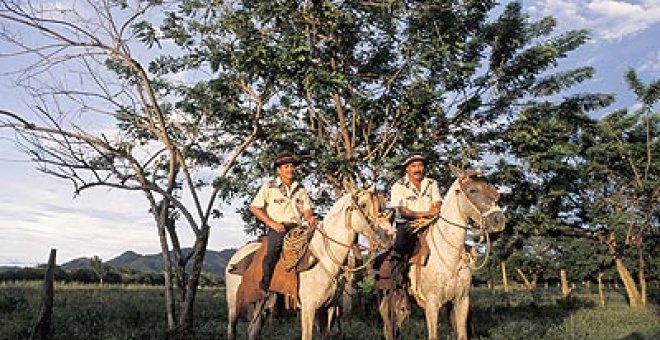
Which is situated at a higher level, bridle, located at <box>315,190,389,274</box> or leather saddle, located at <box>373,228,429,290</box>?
bridle, located at <box>315,190,389,274</box>

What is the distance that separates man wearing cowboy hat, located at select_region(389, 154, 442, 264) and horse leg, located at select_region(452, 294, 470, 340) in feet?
3.45

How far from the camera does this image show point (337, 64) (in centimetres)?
1446

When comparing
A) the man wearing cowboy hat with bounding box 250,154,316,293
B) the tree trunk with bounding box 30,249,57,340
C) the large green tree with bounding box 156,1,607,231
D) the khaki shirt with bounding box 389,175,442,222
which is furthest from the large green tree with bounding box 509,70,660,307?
the tree trunk with bounding box 30,249,57,340

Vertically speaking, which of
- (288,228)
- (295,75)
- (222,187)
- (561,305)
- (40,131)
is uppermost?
(295,75)

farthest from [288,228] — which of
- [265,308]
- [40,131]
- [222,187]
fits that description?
[40,131]

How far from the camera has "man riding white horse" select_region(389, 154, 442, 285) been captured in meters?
9.01

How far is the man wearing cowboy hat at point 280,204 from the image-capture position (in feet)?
27.7

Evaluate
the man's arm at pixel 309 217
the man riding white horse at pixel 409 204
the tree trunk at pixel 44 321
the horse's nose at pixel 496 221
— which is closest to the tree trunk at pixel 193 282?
the tree trunk at pixel 44 321

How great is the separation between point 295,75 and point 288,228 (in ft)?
17.3

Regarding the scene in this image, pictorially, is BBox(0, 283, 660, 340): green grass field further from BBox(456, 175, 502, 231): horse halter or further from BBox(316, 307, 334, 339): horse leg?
BBox(456, 175, 502, 231): horse halter

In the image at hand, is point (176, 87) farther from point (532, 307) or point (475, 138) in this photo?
point (532, 307)

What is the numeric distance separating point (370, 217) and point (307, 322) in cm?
161

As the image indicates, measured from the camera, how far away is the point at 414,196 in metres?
9.22

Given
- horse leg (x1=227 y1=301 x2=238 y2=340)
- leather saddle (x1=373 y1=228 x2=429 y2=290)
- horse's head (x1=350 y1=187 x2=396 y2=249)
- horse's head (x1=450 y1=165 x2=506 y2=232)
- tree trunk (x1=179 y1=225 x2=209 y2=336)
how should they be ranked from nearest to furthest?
horse's head (x1=350 y1=187 x2=396 y2=249) → horse's head (x1=450 y1=165 x2=506 y2=232) → leather saddle (x1=373 y1=228 x2=429 y2=290) → horse leg (x1=227 y1=301 x2=238 y2=340) → tree trunk (x1=179 y1=225 x2=209 y2=336)
